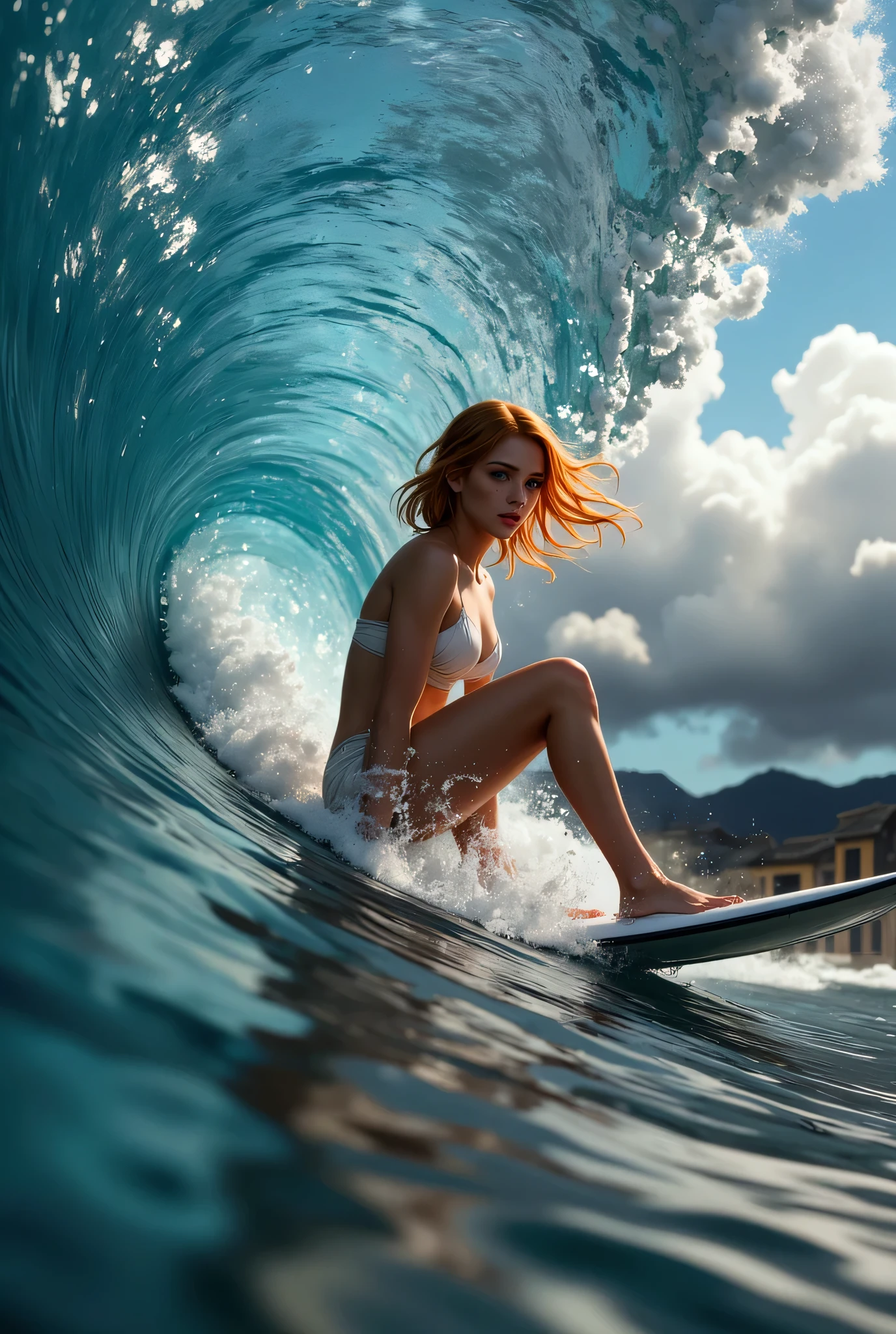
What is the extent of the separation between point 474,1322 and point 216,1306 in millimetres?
146

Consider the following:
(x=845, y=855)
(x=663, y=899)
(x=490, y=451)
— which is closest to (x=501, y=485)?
(x=490, y=451)

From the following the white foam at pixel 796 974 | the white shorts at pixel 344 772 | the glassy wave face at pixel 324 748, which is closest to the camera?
the glassy wave face at pixel 324 748

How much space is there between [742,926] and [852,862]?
78.7 ft

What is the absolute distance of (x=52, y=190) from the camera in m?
2.79

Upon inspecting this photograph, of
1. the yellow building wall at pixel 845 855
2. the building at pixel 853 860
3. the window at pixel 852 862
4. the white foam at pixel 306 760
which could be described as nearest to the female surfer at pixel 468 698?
the white foam at pixel 306 760

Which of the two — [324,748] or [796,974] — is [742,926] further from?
[796,974]

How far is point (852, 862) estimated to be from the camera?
2325cm

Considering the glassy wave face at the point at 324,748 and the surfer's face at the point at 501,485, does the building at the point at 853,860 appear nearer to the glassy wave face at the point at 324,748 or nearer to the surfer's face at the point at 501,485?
the glassy wave face at the point at 324,748

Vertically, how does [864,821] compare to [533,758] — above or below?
above

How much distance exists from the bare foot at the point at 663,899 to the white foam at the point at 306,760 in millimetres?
169

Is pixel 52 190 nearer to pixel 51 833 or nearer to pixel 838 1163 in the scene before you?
pixel 51 833

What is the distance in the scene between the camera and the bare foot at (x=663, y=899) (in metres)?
2.23

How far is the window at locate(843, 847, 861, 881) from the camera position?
22906mm

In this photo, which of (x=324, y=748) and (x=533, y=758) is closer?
(x=533, y=758)
